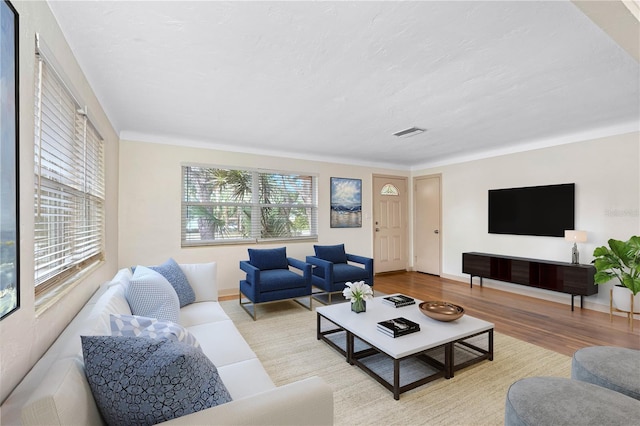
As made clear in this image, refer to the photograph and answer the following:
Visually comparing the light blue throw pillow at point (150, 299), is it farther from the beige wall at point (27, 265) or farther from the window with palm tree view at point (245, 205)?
the window with palm tree view at point (245, 205)

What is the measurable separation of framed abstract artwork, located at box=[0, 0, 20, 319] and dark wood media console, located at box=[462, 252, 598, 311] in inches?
201

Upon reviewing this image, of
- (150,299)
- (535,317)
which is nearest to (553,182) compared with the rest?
(535,317)

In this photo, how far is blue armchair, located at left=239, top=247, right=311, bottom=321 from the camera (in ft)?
11.6

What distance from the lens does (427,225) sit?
20.5 ft

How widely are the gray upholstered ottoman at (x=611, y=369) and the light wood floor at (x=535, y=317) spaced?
1124mm

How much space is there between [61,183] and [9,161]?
0.82m

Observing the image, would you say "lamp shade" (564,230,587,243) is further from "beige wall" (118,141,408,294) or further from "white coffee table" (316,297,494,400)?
"beige wall" (118,141,408,294)

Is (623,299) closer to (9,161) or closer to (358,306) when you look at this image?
(358,306)

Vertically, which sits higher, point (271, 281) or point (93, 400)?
point (93, 400)

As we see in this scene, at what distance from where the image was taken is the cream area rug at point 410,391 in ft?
6.09

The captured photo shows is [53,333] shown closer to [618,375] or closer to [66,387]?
[66,387]

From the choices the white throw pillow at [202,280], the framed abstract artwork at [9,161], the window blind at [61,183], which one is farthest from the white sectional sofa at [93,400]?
the white throw pillow at [202,280]

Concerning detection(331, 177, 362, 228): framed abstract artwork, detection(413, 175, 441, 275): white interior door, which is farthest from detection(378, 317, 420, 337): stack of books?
detection(413, 175, 441, 275): white interior door

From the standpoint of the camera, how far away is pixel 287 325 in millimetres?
3344
